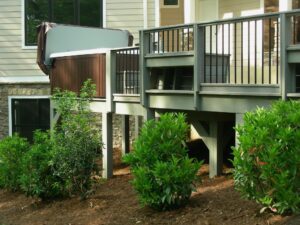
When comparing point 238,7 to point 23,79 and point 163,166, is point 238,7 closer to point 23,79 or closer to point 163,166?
point 163,166

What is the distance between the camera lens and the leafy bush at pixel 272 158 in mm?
5734

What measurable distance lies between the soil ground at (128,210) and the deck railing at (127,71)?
1.78 meters

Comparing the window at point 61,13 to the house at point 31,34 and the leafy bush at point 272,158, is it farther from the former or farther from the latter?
the leafy bush at point 272,158

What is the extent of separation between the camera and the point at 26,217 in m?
9.16

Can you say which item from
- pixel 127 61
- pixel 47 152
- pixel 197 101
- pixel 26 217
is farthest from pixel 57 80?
pixel 197 101

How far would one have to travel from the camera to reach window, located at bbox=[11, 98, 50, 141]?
1680cm

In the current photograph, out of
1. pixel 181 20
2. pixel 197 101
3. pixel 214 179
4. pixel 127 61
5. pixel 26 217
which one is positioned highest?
pixel 181 20

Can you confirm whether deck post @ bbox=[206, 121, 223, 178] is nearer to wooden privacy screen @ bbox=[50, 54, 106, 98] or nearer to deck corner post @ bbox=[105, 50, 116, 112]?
deck corner post @ bbox=[105, 50, 116, 112]

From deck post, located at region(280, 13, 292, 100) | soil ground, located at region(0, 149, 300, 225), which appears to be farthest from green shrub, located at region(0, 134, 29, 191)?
deck post, located at region(280, 13, 292, 100)

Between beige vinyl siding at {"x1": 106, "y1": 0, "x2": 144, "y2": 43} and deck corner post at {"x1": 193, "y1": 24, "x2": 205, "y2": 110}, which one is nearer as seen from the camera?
deck corner post at {"x1": 193, "y1": 24, "x2": 205, "y2": 110}

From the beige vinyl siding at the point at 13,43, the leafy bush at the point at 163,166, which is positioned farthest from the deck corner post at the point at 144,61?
the beige vinyl siding at the point at 13,43

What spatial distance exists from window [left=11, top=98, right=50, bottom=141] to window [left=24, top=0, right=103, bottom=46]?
1.77 meters

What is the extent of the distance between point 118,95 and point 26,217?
2.95m

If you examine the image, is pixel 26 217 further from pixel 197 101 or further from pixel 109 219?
pixel 197 101
